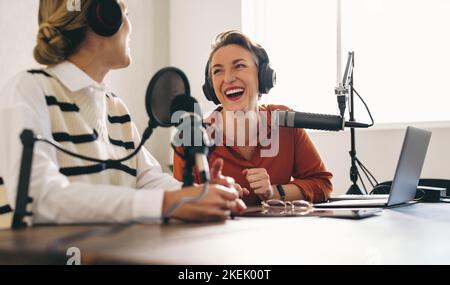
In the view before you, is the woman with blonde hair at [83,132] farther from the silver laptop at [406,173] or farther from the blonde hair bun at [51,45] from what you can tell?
the silver laptop at [406,173]

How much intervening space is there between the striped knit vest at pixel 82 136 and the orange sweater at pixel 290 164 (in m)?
0.48

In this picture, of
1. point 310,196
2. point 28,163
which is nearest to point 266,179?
point 310,196

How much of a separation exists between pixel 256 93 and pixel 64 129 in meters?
0.98

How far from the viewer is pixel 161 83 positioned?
3.07 feet

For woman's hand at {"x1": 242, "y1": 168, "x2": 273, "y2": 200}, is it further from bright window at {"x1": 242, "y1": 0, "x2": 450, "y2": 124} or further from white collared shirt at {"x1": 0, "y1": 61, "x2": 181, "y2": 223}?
bright window at {"x1": 242, "y1": 0, "x2": 450, "y2": 124}

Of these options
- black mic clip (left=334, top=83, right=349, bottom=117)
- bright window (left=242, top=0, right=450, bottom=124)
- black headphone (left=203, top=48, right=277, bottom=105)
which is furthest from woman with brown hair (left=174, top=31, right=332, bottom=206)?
bright window (left=242, top=0, right=450, bottom=124)

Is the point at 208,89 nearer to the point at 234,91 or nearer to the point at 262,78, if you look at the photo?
the point at 234,91

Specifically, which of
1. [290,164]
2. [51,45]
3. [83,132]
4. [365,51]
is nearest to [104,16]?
A: [51,45]

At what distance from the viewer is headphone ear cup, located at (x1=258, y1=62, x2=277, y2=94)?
1880 millimetres

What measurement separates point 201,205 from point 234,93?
3.31ft

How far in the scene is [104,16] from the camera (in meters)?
1.07

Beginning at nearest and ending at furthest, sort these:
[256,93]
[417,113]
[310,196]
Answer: [310,196] < [256,93] < [417,113]

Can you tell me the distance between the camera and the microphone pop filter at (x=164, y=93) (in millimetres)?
928
